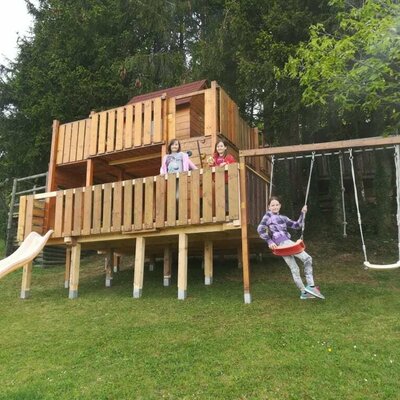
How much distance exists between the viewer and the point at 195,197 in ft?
25.9

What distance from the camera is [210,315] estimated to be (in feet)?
22.3

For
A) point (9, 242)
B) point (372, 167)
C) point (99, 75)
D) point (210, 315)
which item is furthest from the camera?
point (99, 75)

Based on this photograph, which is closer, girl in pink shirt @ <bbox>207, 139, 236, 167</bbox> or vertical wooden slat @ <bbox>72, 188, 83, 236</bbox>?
girl in pink shirt @ <bbox>207, 139, 236, 167</bbox>

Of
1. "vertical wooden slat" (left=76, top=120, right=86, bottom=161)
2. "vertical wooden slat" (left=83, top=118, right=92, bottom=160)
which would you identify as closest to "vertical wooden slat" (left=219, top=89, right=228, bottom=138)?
"vertical wooden slat" (left=83, top=118, right=92, bottom=160)

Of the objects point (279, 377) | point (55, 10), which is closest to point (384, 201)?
point (279, 377)

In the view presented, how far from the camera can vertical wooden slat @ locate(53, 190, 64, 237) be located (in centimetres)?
945

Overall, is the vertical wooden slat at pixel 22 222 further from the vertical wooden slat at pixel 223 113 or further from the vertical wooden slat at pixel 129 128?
the vertical wooden slat at pixel 223 113

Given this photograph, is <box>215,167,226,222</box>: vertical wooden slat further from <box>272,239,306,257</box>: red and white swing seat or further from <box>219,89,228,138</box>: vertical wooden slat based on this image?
<box>219,89,228,138</box>: vertical wooden slat

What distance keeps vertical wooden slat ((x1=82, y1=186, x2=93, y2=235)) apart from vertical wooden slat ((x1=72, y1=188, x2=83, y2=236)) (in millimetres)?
93

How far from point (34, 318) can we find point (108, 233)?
2144mm

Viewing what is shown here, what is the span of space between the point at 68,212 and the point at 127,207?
1.53m

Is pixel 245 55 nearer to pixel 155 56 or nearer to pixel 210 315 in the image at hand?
pixel 155 56

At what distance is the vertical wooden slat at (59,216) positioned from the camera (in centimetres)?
945

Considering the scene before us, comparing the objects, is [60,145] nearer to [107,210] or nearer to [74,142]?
[74,142]
